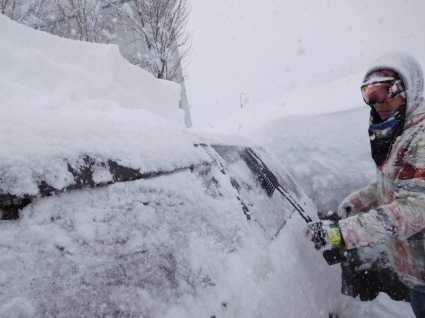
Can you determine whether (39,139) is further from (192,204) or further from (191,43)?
(191,43)

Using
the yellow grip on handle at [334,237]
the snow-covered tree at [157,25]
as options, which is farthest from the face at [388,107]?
the snow-covered tree at [157,25]

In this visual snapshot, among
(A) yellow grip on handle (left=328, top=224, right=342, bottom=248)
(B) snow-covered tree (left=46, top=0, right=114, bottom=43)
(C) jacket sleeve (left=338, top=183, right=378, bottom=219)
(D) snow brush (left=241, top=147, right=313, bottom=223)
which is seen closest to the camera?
(A) yellow grip on handle (left=328, top=224, right=342, bottom=248)

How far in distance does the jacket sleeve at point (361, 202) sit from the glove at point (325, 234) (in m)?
0.68

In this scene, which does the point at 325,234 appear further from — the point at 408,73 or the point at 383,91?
the point at 408,73

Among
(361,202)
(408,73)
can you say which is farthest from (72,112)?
(361,202)

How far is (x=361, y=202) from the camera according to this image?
2.23m

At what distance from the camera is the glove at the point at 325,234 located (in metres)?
1.59

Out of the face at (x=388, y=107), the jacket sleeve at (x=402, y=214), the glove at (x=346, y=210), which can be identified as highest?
the face at (x=388, y=107)

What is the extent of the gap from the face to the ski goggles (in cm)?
2

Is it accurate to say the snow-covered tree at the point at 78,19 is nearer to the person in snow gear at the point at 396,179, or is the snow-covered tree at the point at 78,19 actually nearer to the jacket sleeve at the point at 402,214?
the person in snow gear at the point at 396,179

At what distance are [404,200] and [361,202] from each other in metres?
0.77

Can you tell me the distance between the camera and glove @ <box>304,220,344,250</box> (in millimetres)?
1590

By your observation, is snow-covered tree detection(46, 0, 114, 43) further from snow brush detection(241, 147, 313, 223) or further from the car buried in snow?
the car buried in snow

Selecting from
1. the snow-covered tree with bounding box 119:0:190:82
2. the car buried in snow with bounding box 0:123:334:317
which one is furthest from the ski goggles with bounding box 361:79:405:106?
the snow-covered tree with bounding box 119:0:190:82
